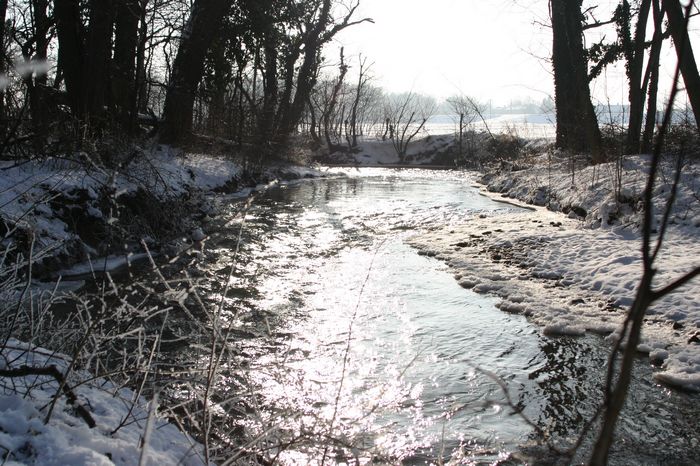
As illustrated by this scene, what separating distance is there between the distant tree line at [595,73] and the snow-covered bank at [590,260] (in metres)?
1.82

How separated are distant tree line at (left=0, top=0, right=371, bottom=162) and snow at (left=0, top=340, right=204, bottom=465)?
4.54 meters

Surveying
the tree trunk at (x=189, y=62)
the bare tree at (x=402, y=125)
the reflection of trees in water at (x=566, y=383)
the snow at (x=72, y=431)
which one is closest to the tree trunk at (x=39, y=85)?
the tree trunk at (x=189, y=62)

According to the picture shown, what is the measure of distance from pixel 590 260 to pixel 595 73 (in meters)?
13.5

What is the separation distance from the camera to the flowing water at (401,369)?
3.23 m

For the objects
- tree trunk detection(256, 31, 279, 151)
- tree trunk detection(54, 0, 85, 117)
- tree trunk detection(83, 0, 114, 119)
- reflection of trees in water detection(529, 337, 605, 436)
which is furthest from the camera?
tree trunk detection(256, 31, 279, 151)

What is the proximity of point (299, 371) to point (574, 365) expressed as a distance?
2.23 m

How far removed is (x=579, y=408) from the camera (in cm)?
380

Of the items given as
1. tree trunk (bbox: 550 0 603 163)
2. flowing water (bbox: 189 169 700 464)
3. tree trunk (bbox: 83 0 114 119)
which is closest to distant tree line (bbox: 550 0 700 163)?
tree trunk (bbox: 550 0 603 163)

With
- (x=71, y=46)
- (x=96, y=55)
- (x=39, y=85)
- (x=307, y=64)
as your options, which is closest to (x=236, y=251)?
(x=39, y=85)

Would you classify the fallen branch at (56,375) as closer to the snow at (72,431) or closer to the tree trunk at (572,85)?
the snow at (72,431)

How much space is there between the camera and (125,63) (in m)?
14.0

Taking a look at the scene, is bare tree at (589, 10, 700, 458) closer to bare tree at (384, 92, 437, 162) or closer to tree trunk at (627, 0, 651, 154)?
tree trunk at (627, 0, 651, 154)

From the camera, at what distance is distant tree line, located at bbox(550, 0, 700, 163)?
13078 mm

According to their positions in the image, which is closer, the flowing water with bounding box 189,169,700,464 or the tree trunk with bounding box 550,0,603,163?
the flowing water with bounding box 189,169,700,464
